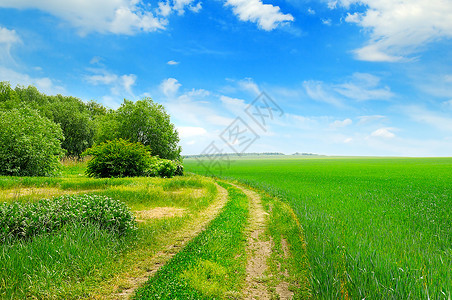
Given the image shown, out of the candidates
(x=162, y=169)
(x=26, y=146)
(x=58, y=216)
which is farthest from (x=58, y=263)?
(x=26, y=146)

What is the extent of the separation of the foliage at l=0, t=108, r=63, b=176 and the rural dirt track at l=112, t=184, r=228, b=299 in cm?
1757

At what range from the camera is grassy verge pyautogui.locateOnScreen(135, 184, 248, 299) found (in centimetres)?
471

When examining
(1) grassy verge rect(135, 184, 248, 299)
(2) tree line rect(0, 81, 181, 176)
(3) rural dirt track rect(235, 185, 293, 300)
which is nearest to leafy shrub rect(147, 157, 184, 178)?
(2) tree line rect(0, 81, 181, 176)

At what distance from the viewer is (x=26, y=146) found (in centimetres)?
2044

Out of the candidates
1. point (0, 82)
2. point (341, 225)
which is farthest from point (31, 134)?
point (0, 82)

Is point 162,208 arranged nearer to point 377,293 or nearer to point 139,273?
point 139,273

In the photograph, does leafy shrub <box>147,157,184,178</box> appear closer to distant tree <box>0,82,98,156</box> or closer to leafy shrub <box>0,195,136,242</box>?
leafy shrub <box>0,195,136,242</box>

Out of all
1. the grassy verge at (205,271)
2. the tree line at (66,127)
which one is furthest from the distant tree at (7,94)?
the grassy verge at (205,271)

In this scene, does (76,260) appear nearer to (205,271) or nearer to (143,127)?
(205,271)

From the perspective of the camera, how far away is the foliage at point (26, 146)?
20328 millimetres

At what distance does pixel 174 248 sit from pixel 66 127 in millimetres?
50110

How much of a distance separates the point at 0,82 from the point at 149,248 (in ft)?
218

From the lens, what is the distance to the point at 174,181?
18328 mm

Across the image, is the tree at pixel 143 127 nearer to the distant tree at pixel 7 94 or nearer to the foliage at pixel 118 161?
the foliage at pixel 118 161
